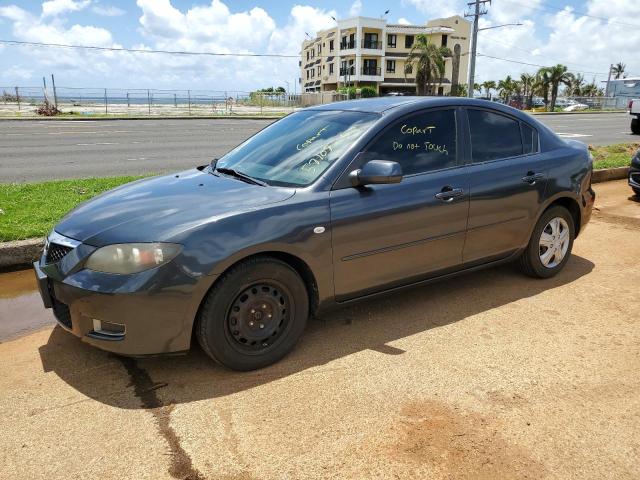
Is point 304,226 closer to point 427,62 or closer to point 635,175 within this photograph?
point 635,175

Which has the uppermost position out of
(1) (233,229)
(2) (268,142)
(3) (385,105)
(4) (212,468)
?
(3) (385,105)

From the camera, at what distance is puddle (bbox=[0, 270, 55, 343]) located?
398 cm

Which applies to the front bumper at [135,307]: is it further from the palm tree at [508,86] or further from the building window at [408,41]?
the palm tree at [508,86]

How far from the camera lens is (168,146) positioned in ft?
49.4

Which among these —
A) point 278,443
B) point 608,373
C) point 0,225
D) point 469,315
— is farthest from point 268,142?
point 0,225

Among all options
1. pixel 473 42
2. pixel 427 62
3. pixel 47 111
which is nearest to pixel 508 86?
pixel 427 62

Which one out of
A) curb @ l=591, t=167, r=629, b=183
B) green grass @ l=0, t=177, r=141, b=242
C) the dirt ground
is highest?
curb @ l=591, t=167, r=629, b=183

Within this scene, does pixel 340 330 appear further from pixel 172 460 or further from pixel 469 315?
pixel 172 460

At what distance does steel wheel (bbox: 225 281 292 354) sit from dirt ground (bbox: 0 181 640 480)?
0.68 feet

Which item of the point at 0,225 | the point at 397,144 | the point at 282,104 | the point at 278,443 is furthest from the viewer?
the point at 282,104

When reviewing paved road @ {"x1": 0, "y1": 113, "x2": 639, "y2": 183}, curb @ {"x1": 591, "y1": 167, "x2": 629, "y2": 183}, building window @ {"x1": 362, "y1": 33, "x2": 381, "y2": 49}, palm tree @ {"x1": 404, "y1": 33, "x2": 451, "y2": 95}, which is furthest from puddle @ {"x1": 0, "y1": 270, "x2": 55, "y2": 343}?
building window @ {"x1": 362, "y1": 33, "x2": 381, "y2": 49}

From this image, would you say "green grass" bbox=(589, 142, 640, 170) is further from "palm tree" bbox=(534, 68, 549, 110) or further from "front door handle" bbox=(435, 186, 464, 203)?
"palm tree" bbox=(534, 68, 549, 110)

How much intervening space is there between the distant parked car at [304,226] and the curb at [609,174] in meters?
5.20

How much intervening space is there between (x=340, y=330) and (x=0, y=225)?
3.84 metres
